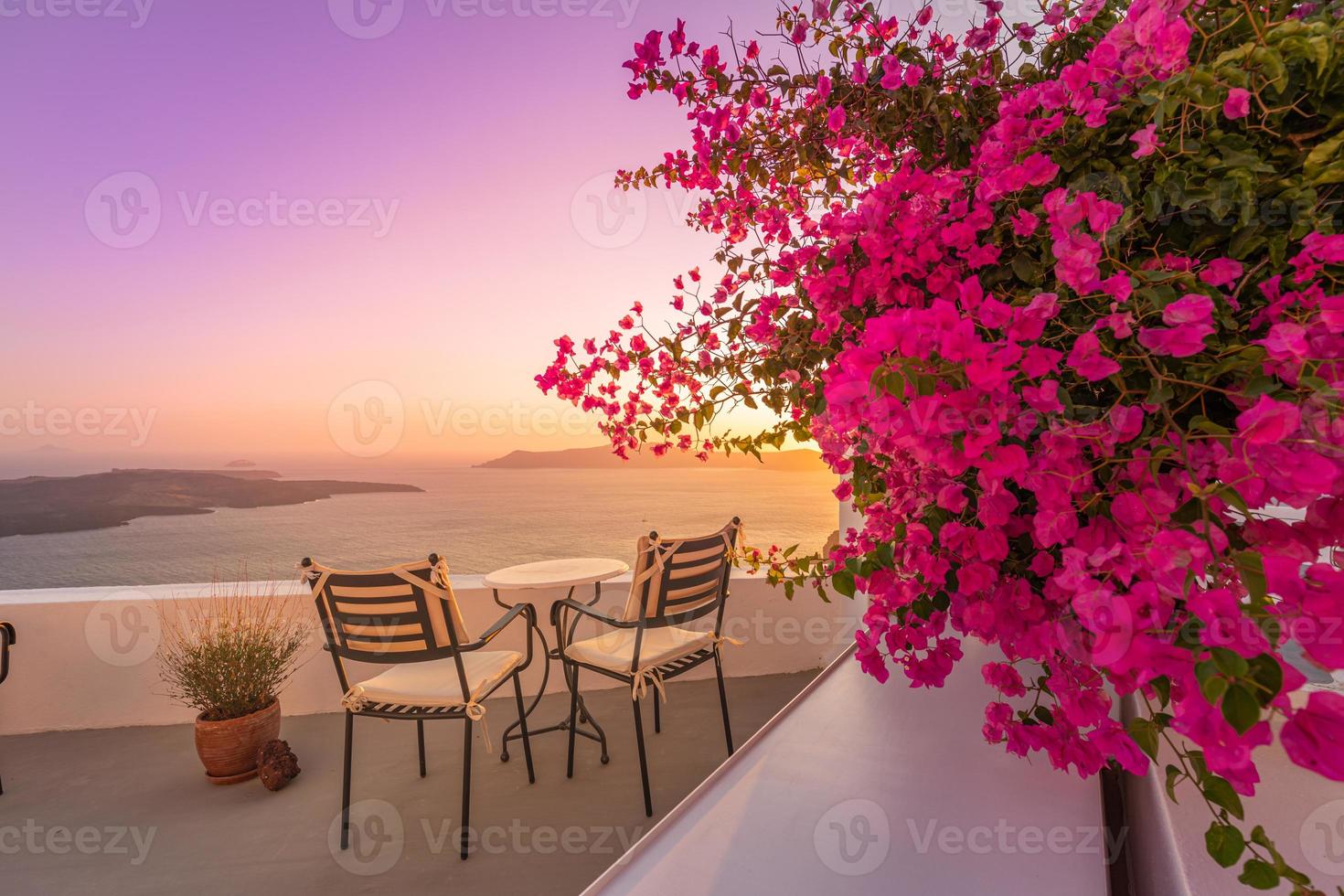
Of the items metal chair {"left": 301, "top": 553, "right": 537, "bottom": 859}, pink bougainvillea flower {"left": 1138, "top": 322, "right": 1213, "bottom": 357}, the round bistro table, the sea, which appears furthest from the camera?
the sea

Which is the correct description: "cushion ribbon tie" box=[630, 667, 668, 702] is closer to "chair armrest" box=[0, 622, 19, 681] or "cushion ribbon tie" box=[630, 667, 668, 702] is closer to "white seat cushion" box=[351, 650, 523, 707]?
"white seat cushion" box=[351, 650, 523, 707]

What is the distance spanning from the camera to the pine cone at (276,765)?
2.52m

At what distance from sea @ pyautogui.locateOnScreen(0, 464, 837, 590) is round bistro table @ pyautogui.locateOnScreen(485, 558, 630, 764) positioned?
6.24 m

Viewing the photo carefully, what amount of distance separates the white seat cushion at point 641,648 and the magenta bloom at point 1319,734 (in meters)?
2.21

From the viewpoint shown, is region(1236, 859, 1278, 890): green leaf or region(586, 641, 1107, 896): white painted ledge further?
region(586, 641, 1107, 896): white painted ledge

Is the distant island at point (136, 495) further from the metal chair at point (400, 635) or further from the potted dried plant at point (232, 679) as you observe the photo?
the metal chair at point (400, 635)

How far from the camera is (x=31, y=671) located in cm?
313

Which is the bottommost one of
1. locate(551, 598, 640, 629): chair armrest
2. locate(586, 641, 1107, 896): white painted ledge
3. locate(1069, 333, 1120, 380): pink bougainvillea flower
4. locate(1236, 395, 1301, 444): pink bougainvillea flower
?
locate(551, 598, 640, 629): chair armrest

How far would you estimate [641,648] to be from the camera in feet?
7.95

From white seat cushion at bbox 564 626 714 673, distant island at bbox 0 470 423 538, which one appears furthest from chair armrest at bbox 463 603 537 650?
distant island at bbox 0 470 423 538

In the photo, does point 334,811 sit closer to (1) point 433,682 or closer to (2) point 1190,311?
(1) point 433,682

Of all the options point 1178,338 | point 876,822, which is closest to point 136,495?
point 876,822

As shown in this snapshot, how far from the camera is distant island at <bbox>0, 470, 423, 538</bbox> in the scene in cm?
1061

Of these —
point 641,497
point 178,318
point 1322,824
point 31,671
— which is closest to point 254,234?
point 178,318
